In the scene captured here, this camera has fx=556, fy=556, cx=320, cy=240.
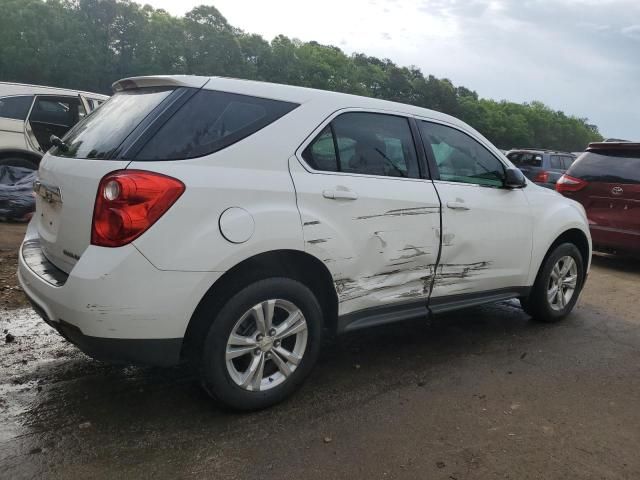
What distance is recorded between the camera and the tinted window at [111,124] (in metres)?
2.81

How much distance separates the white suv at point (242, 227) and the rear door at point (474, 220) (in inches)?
0.8

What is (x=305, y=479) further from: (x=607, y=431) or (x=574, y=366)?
(x=574, y=366)

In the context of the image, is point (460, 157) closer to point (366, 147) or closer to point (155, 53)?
point (366, 147)

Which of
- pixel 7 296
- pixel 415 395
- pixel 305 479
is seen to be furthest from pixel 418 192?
pixel 7 296

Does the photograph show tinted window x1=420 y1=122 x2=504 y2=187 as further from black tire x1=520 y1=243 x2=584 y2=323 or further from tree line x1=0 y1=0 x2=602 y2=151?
tree line x1=0 y1=0 x2=602 y2=151

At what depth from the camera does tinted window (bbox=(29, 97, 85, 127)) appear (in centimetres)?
807

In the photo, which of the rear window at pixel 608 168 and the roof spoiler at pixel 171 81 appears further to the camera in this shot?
the rear window at pixel 608 168

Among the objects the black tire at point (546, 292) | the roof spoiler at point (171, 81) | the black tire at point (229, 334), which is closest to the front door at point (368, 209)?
the black tire at point (229, 334)

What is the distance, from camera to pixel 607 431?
302cm

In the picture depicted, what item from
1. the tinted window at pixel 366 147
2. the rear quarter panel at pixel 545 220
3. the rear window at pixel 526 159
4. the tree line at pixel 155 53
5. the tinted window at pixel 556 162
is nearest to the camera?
the tinted window at pixel 366 147

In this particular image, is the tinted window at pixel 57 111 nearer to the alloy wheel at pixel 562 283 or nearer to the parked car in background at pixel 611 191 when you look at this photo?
the alloy wheel at pixel 562 283

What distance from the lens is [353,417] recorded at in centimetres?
302

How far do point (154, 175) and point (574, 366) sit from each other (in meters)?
3.14

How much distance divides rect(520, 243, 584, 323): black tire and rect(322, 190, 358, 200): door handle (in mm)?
2277
